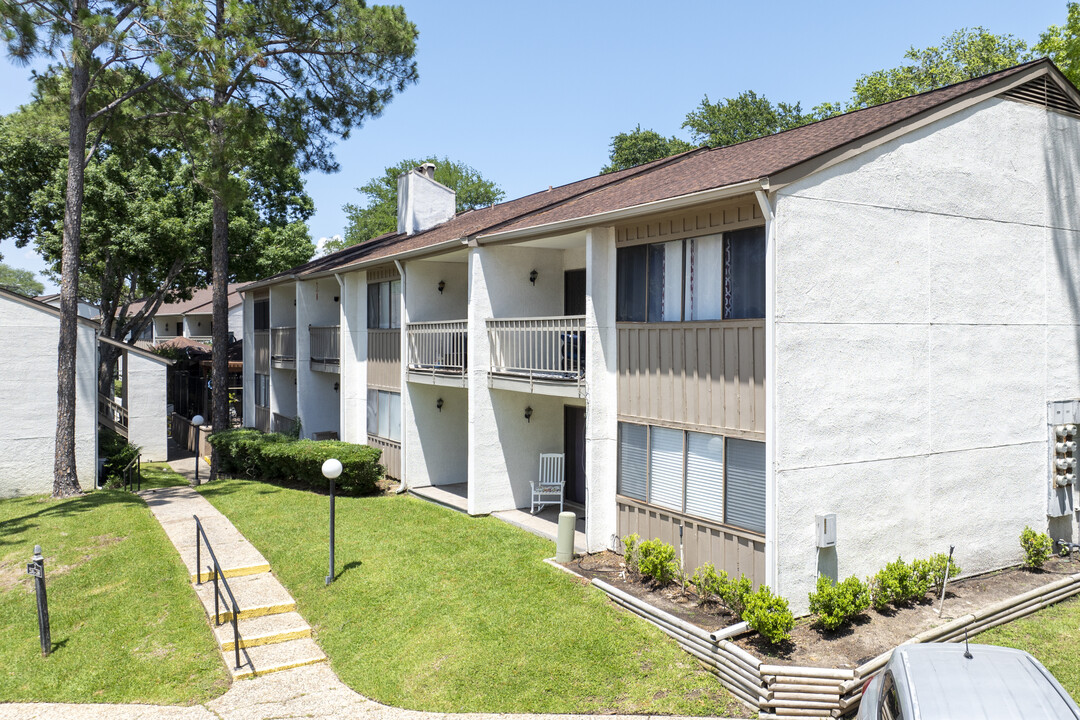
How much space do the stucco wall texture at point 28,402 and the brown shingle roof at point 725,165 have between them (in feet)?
26.2

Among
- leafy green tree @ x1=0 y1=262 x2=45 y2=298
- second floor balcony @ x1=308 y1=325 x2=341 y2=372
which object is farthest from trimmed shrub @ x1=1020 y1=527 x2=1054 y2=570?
leafy green tree @ x1=0 y1=262 x2=45 y2=298

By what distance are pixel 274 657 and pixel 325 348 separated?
45.2 ft

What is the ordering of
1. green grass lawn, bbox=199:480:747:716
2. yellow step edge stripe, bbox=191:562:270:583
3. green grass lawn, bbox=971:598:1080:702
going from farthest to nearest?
yellow step edge stripe, bbox=191:562:270:583 < green grass lawn, bbox=971:598:1080:702 < green grass lawn, bbox=199:480:747:716

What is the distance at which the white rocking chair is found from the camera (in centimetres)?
1501

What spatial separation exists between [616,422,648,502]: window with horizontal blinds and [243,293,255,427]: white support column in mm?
19888

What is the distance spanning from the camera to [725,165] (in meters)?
12.1

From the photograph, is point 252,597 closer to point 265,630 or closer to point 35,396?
point 265,630

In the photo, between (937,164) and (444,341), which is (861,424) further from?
(444,341)

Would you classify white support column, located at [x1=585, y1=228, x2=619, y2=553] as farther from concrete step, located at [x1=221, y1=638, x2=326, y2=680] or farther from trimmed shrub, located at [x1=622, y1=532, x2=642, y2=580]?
concrete step, located at [x1=221, y1=638, x2=326, y2=680]

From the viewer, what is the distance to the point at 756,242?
9.73m

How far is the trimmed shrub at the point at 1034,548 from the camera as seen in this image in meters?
11.7

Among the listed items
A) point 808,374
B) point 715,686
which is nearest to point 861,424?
point 808,374

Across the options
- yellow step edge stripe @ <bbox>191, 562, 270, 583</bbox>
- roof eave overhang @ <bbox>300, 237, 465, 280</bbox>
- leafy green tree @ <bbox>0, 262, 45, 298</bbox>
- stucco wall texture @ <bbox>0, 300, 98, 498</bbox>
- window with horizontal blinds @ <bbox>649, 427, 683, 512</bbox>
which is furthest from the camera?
leafy green tree @ <bbox>0, 262, 45, 298</bbox>

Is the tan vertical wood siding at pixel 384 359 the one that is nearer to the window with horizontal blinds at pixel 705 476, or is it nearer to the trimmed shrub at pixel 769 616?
the window with horizontal blinds at pixel 705 476
